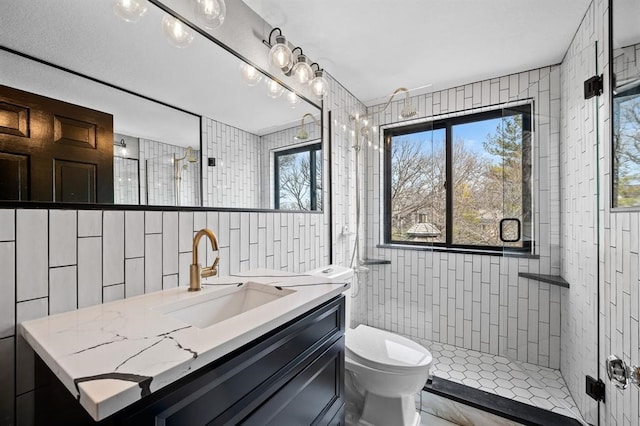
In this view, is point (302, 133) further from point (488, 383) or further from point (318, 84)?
point (488, 383)

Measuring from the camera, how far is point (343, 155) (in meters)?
2.38

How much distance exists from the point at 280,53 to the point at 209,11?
44cm

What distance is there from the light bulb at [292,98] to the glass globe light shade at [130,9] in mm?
856

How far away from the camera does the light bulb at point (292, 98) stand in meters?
1.76

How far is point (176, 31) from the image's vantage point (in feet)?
3.68

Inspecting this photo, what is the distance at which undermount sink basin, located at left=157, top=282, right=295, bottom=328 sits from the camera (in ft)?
3.20

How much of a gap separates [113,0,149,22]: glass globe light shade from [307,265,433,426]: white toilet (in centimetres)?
136

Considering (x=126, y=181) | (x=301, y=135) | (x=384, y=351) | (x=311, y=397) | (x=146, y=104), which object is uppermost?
(x=301, y=135)

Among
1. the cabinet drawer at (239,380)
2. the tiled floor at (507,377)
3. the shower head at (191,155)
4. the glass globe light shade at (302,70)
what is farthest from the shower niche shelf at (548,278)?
the shower head at (191,155)

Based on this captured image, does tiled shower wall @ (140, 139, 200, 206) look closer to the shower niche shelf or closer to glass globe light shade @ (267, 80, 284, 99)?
glass globe light shade @ (267, 80, 284, 99)

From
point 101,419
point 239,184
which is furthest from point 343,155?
point 101,419

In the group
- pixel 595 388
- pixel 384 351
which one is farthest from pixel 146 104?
pixel 595 388

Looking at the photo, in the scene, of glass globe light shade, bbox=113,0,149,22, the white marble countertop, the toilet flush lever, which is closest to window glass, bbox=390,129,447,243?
the toilet flush lever

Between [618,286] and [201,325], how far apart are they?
5.81 feet
